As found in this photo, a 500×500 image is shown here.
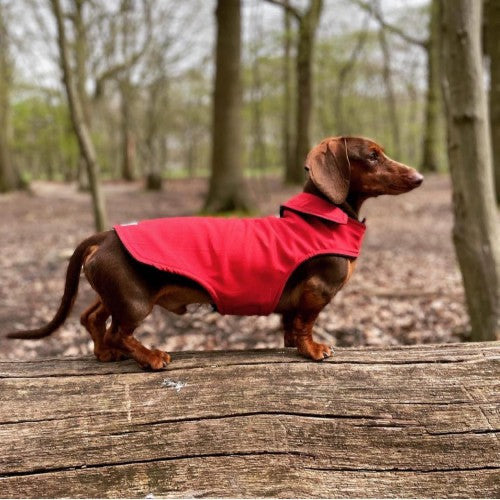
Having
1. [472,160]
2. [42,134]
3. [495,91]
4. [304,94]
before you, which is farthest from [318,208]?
[42,134]

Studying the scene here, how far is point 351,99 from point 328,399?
35263 mm

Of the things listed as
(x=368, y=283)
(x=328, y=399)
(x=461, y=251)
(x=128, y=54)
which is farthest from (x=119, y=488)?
(x=128, y=54)

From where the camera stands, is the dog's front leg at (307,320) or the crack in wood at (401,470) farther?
the dog's front leg at (307,320)

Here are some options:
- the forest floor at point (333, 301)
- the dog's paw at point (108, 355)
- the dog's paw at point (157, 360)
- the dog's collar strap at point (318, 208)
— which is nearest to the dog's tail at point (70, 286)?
the dog's paw at point (108, 355)

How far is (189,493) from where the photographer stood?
210 cm

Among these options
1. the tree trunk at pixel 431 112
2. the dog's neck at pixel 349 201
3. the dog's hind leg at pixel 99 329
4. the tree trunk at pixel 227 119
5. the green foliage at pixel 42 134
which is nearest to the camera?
the dog's neck at pixel 349 201

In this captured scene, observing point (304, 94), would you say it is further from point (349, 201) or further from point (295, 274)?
point (295, 274)

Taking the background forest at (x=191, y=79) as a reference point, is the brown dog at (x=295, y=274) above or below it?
below

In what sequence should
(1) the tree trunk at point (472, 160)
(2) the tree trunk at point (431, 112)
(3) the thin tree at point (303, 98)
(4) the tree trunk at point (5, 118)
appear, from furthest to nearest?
(2) the tree trunk at point (431, 112), (4) the tree trunk at point (5, 118), (3) the thin tree at point (303, 98), (1) the tree trunk at point (472, 160)

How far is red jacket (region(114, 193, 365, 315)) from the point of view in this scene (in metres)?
2.51

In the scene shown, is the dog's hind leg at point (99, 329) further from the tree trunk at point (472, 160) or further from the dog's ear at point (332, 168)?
the tree trunk at point (472, 160)

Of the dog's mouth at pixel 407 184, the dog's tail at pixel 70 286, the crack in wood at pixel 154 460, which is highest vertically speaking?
the dog's mouth at pixel 407 184

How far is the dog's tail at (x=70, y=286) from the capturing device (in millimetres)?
2607

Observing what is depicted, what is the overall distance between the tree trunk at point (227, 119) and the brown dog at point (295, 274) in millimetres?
8821
